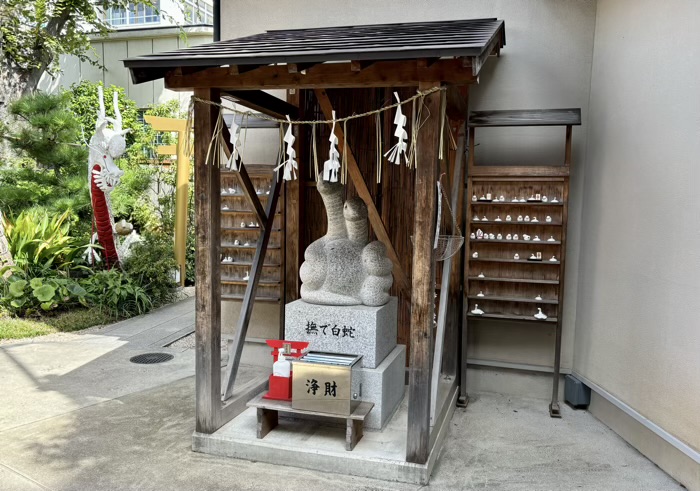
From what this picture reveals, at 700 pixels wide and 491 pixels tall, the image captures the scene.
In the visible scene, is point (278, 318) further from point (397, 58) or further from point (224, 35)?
point (397, 58)

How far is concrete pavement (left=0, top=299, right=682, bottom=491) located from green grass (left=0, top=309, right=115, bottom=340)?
4.05 feet

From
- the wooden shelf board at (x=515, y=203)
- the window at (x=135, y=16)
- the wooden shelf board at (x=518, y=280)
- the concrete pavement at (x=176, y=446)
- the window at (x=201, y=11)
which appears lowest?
the concrete pavement at (x=176, y=446)

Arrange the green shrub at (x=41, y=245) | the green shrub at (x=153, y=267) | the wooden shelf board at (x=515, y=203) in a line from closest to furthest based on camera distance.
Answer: the wooden shelf board at (x=515, y=203) < the green shrub at (x=41, y=245) < the green shrub at (x=153, y=267)

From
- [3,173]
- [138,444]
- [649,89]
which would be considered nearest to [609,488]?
[649,89]

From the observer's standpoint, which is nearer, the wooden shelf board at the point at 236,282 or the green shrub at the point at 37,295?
the wooden shelf board at the point at 236,282

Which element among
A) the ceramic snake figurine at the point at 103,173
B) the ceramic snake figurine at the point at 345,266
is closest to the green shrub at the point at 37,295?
the ceramic snake figurine at the point at 103,173

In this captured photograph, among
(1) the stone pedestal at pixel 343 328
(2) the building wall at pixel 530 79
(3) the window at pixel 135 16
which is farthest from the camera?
(3) the window at pixel 135 16

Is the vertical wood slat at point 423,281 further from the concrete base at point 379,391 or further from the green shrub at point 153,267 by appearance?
the green shrub at point 153,267

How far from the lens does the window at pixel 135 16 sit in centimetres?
1606

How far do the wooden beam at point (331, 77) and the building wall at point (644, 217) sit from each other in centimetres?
177

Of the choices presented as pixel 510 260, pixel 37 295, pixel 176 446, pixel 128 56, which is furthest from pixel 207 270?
pixel 128 56

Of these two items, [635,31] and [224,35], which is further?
[224,35]

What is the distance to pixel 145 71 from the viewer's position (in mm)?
4066

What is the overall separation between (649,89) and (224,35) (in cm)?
440
